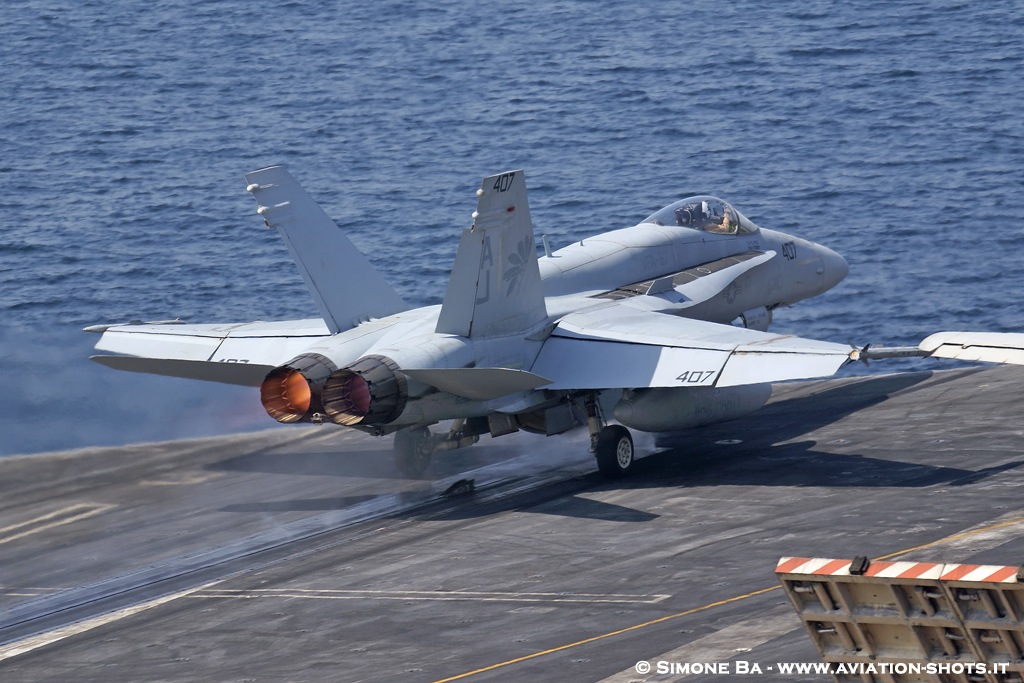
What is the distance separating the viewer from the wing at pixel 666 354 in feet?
72.6

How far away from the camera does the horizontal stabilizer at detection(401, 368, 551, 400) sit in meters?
21.2

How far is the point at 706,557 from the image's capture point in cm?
1917

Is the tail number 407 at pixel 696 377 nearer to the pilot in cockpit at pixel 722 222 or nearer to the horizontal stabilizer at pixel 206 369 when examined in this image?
the horizontal stabilizer at pixel 206 369

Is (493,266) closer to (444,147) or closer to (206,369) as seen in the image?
(206,369)

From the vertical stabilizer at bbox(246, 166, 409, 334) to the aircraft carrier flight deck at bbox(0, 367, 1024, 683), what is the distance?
3.18 metres

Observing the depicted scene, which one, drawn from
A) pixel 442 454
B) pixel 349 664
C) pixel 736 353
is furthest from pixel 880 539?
pixel 442 454

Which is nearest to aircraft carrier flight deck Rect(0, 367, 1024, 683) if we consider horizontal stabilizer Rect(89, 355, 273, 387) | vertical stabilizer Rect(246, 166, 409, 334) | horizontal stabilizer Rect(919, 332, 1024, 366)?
horizontal stabilizer Rect(89, 355, 273, 387)

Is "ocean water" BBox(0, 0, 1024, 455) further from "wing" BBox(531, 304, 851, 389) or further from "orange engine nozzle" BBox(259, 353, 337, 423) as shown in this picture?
"wing" BBox(531, 304, 851, 389)

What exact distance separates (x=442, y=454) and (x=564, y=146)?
36.1m

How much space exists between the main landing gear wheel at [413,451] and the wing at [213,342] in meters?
2.45

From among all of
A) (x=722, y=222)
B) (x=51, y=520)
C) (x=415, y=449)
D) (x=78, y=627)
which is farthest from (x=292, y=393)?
(x=722, y=222)

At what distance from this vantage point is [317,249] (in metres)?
23.9

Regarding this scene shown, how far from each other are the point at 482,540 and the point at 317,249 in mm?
5816

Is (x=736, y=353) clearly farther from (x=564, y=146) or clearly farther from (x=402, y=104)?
(x=402, y=104)
